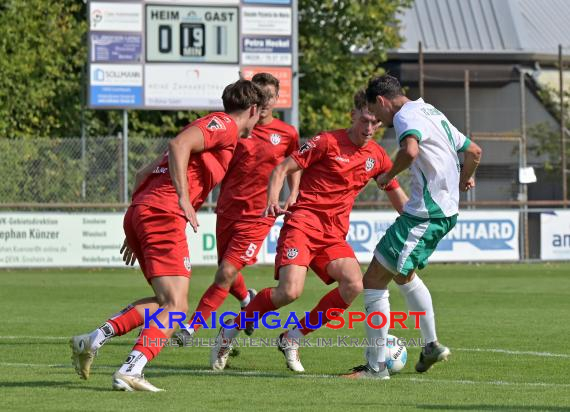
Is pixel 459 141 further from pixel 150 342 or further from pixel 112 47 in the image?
pixel 112 47

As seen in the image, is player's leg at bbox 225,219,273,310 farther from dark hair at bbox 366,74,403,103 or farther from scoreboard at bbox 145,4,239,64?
scoreboard at bbox 145,4,239,64

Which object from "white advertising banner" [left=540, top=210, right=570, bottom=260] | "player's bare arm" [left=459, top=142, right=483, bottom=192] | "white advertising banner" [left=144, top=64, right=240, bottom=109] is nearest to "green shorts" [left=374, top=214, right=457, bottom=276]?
"player's bare arm" [left=459, top=142, right=483, bottom=192]

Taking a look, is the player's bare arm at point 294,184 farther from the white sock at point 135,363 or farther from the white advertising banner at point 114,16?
the white advertising banner at point 114,16

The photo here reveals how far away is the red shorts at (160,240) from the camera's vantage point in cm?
856

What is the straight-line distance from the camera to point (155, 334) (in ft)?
27.8

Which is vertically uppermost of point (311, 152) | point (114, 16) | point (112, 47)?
point (114, 16)

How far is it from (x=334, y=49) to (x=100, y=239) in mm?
11069

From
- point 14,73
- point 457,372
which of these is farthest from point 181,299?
point 14,73

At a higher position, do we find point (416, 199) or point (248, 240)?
point (416, 199)

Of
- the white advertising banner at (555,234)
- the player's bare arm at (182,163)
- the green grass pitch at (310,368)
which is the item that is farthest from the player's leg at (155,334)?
the white advertising banner at (555,234)

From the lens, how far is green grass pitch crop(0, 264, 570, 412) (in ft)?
26.4

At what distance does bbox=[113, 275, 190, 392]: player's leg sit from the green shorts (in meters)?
1.61

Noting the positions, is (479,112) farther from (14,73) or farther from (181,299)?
(181,299)

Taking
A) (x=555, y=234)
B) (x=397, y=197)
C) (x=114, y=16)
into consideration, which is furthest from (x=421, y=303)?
(x=555, y=234)
